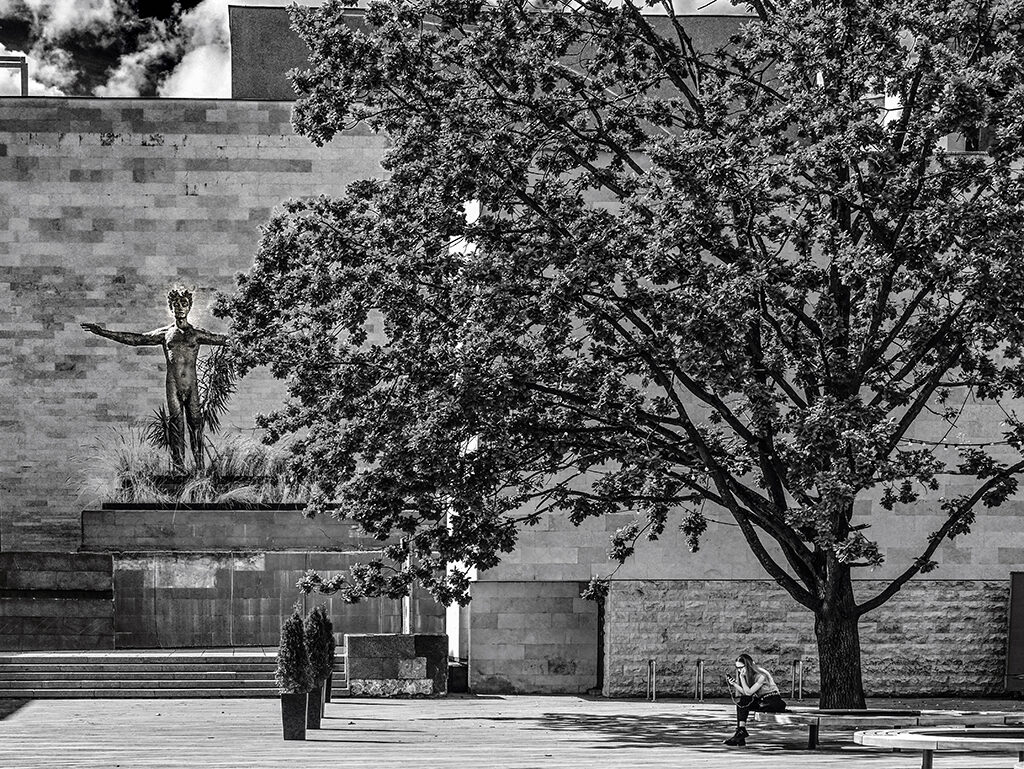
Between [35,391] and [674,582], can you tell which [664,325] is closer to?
[674,582]

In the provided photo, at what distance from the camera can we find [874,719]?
48.9ft

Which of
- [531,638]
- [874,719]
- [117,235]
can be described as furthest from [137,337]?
[874,719]

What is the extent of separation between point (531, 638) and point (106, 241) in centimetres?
1603

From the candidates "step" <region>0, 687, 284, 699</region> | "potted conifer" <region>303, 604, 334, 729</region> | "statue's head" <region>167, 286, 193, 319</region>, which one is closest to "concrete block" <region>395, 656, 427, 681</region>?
"step" <region>0, 687, 284, 699</region>

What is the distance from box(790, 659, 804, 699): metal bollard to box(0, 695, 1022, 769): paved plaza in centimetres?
109

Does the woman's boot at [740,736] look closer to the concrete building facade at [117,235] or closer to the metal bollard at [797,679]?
the metal bollard at [797,679]

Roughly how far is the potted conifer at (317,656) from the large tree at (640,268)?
4.24 feet

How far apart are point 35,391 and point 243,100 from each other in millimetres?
7513

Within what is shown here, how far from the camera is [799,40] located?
16469 millimetres

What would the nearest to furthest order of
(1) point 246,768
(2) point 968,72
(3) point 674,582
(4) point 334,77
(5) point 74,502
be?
(1) point 246,768, (2) point 968,72, (4) point 334,77, (3) point 674,582, (5) point 74,502

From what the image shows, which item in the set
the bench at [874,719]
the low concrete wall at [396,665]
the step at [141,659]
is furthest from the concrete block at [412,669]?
the bench at [874,719]

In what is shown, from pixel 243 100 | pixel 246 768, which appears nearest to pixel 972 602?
pixel 246 768

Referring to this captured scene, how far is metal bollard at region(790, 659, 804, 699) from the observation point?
851 inches

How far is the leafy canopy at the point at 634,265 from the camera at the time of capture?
1503 centimetres
